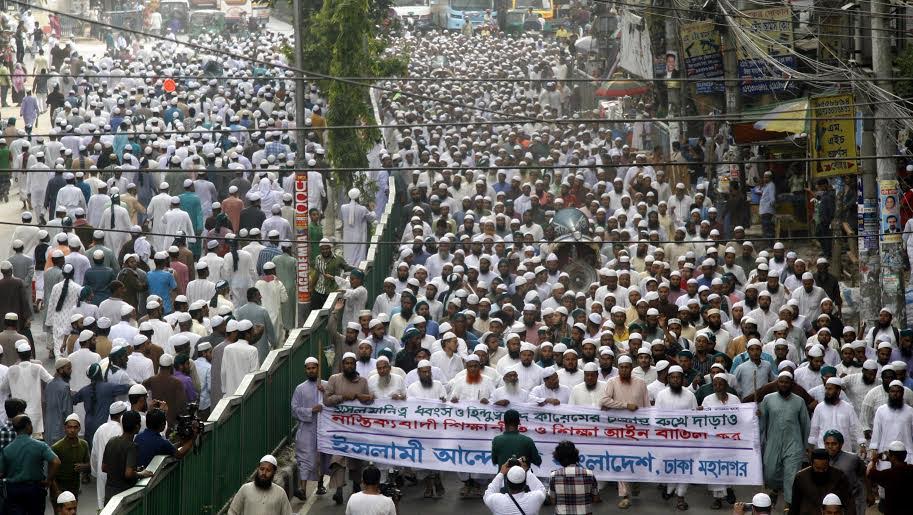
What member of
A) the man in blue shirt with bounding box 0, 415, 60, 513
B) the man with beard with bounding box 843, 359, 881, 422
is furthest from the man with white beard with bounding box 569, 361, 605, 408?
the man in blue shirt with bounding box 0, 415, 60, 513

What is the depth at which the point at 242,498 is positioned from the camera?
462 inches

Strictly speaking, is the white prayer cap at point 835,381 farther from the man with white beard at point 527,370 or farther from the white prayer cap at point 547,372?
the man with white beard at point 527,370

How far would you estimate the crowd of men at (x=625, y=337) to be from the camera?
1347 centimetres

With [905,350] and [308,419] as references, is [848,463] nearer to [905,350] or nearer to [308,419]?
[905,350]

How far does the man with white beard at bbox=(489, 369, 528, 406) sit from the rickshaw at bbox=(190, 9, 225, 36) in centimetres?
4865

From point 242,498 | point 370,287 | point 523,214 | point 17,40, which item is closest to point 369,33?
point 523,214

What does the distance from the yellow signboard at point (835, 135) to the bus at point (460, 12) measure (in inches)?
1696

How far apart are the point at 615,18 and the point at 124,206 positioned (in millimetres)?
19854

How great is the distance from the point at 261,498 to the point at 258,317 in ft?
14.7

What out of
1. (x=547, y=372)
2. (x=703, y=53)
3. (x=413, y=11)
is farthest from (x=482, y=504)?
(x=413, y=11)

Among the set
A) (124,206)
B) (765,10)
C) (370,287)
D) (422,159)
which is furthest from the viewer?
(422,159)

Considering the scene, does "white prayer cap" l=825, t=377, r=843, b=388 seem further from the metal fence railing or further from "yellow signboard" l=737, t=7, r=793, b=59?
"yellow signboard" l=737, t=7, r=793, b=59

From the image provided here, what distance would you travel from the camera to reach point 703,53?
84.4 ft

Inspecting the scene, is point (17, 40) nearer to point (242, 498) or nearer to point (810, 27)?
point (810, 27)
